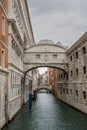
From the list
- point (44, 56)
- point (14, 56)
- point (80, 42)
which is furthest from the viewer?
point (44, 56)

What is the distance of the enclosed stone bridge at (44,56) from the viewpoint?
2761cm

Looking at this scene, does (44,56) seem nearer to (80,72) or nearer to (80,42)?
(80,72)

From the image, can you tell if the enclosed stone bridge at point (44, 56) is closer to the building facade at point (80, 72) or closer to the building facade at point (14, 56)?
the building facade at point (80, 72)

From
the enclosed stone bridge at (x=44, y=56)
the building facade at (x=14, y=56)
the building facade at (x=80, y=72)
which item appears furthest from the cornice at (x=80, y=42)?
the building facade at (x=14, y=56)

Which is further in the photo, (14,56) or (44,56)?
(44,56)

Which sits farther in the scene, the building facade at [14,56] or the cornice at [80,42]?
the cornice at [80,42]

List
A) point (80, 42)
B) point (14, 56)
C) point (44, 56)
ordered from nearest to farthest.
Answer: point (14, 56) → point (80, 42) → point (44, 56)

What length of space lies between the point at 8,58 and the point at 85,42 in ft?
26.4

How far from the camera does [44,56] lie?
27766 mm

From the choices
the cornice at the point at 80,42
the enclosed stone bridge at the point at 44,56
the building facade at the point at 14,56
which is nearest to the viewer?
the building facade at the point at 14,56

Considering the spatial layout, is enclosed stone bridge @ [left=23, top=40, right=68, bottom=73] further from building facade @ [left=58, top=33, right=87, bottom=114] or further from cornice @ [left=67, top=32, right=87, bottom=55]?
building facade @ [left=58, top=33, right=87, bottom=114]

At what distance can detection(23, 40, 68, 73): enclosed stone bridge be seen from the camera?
27.6 meters

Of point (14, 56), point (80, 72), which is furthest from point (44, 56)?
point (14, 56)

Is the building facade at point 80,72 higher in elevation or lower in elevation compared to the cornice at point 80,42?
lower
